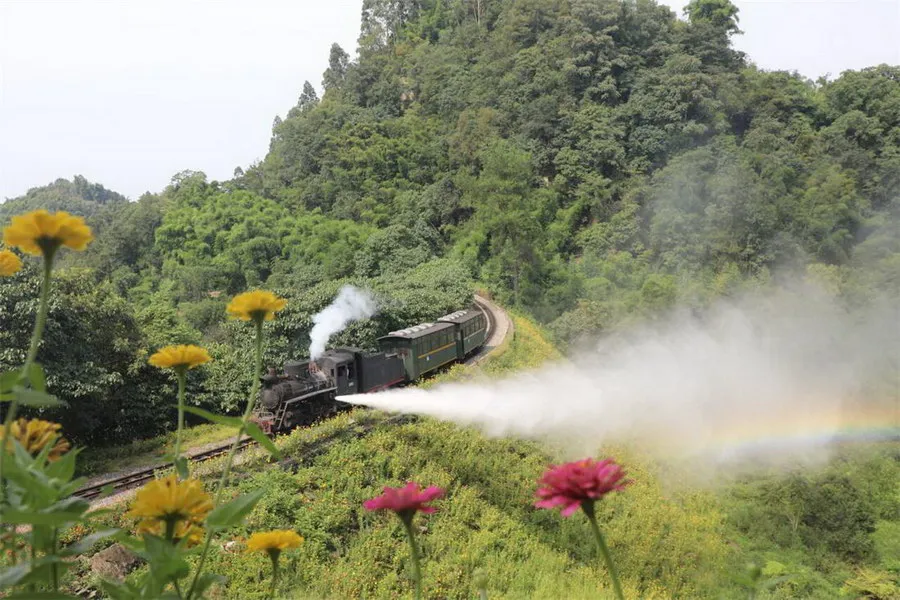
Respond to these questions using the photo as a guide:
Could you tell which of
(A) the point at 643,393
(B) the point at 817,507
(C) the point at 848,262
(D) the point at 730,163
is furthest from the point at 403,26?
(B) the point at 817,507

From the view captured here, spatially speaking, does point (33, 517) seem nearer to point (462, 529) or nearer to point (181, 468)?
point (181, 468)

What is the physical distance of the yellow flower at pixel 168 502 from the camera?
4.10ft

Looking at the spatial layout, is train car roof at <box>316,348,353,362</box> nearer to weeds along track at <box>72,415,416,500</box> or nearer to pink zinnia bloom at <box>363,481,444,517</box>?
weeds along track at <box>72,415,416,500</box>

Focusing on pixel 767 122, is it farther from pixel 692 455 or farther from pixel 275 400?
pixel 275 400

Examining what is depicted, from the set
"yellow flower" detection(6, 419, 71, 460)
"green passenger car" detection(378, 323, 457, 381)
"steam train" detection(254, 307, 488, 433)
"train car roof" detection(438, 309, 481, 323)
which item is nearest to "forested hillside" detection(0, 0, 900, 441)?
"train car roof" detection(438, 309, 481, 323)

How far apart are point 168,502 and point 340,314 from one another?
13.6m

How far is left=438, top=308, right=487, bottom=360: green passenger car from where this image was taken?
1616 cm

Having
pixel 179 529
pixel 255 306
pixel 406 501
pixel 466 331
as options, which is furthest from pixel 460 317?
pixel 179 529

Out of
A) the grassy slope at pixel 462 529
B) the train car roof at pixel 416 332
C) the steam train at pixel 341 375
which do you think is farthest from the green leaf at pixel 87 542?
the train car roof at pixel 416 332

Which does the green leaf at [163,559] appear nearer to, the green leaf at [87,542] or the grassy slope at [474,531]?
the green leaf at [87,542]

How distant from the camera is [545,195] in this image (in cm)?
2969

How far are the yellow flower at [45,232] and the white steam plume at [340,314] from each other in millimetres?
11908

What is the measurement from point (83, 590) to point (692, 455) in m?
11.1

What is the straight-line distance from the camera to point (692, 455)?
13.4 m
